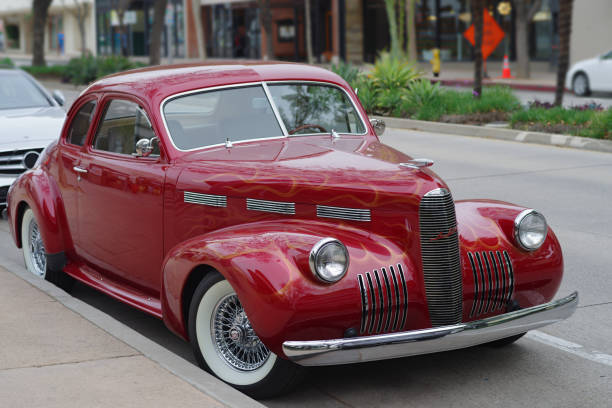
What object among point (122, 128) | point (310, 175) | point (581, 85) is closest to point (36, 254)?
point (122, 128)

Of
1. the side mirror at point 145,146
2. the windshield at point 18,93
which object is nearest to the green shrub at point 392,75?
the windshield at point 18,93

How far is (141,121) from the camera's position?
636cm

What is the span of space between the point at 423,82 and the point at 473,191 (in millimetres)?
9781

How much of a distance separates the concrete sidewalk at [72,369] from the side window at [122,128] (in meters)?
1.20

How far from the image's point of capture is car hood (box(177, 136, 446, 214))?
5.04 metres

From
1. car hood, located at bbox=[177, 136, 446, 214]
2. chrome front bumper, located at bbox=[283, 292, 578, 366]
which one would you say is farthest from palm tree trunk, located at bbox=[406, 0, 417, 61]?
chrome front bumper, located at bbox=[283, 292, 578, 366]

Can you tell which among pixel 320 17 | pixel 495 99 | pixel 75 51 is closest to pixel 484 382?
pixel 495 99

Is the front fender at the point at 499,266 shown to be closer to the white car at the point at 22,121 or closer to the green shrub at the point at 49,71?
the white car at the point at 22,121

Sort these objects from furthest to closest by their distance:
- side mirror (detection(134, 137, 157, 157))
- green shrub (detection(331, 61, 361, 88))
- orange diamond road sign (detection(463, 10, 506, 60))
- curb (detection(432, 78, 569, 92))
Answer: curb (detection(432, 78, 569, 92))
orange diamond road sign (detection(463, 10, 506, 60))
green shrub (detection(331, 61, 361, 88))
side mirror (detection(134, 137, 157, 157))

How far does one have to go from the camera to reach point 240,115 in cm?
620

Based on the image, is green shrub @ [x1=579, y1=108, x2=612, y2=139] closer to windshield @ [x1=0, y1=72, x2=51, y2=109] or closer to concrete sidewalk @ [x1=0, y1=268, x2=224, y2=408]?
windshield @ [x1=0, y1=72, x2=51, y2=109]

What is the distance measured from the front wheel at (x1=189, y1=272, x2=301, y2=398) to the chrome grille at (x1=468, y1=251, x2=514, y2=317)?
3.67 feet

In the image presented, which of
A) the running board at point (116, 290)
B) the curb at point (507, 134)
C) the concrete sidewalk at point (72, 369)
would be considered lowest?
the concrete sidewalk at point (72, 369)

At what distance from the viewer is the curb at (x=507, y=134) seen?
50.7 feet
